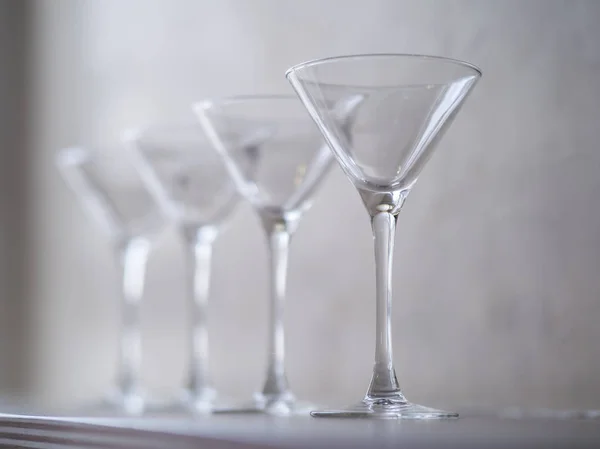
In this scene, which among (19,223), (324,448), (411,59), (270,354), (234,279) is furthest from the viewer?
(19,223)


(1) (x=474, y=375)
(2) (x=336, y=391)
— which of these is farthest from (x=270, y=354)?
(2) (x=336, y=391)

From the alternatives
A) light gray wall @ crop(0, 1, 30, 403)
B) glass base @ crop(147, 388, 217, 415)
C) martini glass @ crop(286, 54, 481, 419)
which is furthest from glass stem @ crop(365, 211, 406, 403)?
light gray wall @ crop(0, 1, 30, 403)

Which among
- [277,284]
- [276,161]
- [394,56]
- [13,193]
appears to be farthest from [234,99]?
[13,193]

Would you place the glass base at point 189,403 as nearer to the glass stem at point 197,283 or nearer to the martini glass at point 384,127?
the glass stem at point 197,283

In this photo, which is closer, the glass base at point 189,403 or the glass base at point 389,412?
the glass base at point 389,412

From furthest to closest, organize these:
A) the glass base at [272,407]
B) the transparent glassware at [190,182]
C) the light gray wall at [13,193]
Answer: the light gray wall at [13,193], the transparent glassware at [190,182], the glass base at [272,407]

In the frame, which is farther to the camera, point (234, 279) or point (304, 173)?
point (234, 279)

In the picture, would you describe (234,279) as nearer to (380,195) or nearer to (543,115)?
(543,115)

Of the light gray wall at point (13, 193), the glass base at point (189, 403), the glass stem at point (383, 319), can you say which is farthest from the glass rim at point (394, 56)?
the light gray wall at point (13, 193)
